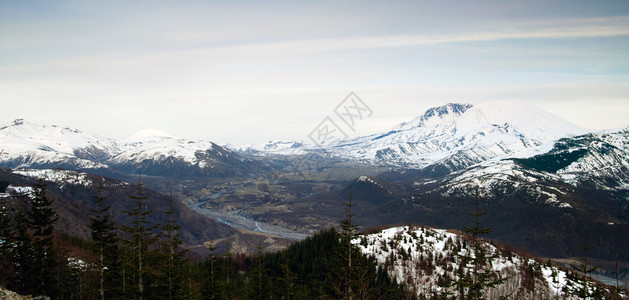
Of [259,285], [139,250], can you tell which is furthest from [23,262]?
[259,285]

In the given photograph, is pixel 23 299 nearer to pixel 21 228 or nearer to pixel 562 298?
pixel 21 228

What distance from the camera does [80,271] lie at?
2447 inches

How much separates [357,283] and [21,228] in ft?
156

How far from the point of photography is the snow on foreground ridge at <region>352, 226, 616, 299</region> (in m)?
112

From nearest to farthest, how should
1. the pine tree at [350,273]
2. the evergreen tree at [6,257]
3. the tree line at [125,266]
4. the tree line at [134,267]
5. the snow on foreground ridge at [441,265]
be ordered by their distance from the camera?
the pine tree at [350,273], the tree line at [134,267], the tree line at [125,266], the evergreen tree at [6,257], the snow on foreground ridge at [441,265]

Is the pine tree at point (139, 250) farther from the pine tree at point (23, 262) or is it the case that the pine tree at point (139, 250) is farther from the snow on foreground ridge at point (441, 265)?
the snow on foreground ridge at point (441, 265)

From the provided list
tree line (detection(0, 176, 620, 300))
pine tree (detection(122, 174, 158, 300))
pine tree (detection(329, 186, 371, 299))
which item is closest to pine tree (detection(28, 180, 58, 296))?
tree line (detection(0, 176, 620, 300))

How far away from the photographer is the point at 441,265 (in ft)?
387

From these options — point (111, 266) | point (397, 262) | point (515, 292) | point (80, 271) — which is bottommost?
point (515, 292)

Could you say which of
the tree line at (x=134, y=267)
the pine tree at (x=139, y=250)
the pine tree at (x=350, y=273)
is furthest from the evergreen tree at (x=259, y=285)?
the pine tree at (x=350, y=273)

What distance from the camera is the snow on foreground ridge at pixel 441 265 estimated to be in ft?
367

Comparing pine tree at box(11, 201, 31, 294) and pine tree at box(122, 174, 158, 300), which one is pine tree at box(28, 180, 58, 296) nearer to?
pine tree at box(11, 201, 31, 294)

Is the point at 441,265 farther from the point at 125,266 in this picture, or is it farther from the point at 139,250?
the point at 139,250

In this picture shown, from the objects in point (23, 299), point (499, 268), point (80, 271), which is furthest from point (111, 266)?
point (499, 268)
